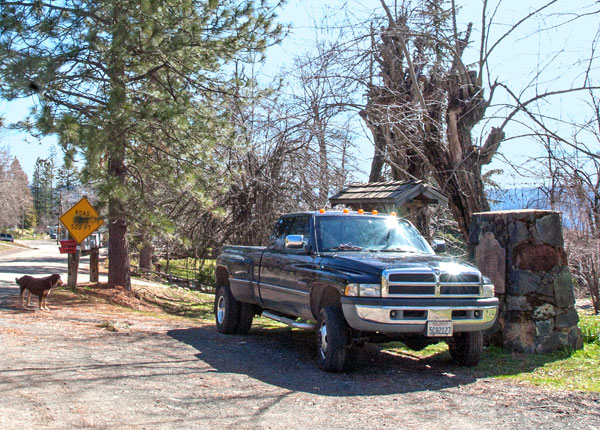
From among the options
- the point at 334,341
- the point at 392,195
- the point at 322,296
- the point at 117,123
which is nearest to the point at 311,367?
the point at 334,341

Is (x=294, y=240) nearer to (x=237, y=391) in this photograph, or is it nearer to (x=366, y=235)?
(x=366, y=235)

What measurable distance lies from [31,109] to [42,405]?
318 inches

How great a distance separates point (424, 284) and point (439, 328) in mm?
518

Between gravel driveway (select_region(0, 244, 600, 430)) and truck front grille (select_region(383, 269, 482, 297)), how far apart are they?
98cm

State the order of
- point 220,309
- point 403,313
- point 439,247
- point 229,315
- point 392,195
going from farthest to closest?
point 392,195 < point 220,309 < point 229,315 < point 439,247 < point 403,313

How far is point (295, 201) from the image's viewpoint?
17812 millimetres

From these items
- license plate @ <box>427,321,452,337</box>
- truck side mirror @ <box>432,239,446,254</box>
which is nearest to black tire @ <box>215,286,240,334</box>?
truck side mirror @ <box>432,239,446,254</box>

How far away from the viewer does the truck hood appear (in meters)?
7.46

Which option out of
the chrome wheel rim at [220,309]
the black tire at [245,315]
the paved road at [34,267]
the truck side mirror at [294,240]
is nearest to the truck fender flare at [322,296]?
the truck side mirror at [294,240]

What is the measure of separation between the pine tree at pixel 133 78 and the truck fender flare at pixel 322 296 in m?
5.99

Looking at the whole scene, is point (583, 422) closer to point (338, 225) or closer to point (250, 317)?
point (338, 225)

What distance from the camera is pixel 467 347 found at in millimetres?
7973

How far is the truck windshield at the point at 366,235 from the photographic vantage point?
28.5 ft

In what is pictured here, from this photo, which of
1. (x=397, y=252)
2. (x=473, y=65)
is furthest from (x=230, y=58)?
(x=397, y=252)
